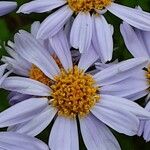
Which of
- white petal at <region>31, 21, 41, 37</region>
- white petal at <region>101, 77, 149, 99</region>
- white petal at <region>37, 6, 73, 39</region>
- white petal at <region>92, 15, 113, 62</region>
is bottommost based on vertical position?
white petal at <region>101, 77, 149, 99</region>

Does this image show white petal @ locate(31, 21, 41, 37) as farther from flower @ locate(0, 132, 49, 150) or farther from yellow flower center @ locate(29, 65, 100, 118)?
flower @ locate(0, 132, 49, 150)

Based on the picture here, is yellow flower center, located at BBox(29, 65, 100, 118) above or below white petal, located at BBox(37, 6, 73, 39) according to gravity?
below

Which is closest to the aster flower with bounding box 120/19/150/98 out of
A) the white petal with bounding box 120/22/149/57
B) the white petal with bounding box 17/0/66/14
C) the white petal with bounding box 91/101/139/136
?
the white petal with bounding box 120/22/149/57

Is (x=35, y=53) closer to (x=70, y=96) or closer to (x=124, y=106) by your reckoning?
(x=70, y=96)

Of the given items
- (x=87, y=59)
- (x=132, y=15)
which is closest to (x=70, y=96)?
(x=87, y=59)

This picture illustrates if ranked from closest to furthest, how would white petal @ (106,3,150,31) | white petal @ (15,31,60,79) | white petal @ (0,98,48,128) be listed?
white petal @ (0,98,48,128) < white petal @ (15,31,60,79) < white petal @ (106,3,150,31)

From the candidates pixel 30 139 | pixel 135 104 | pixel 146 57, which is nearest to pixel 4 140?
pixel 30 139

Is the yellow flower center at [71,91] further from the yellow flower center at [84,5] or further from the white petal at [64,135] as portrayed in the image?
the yellow flower center at [84,5]
